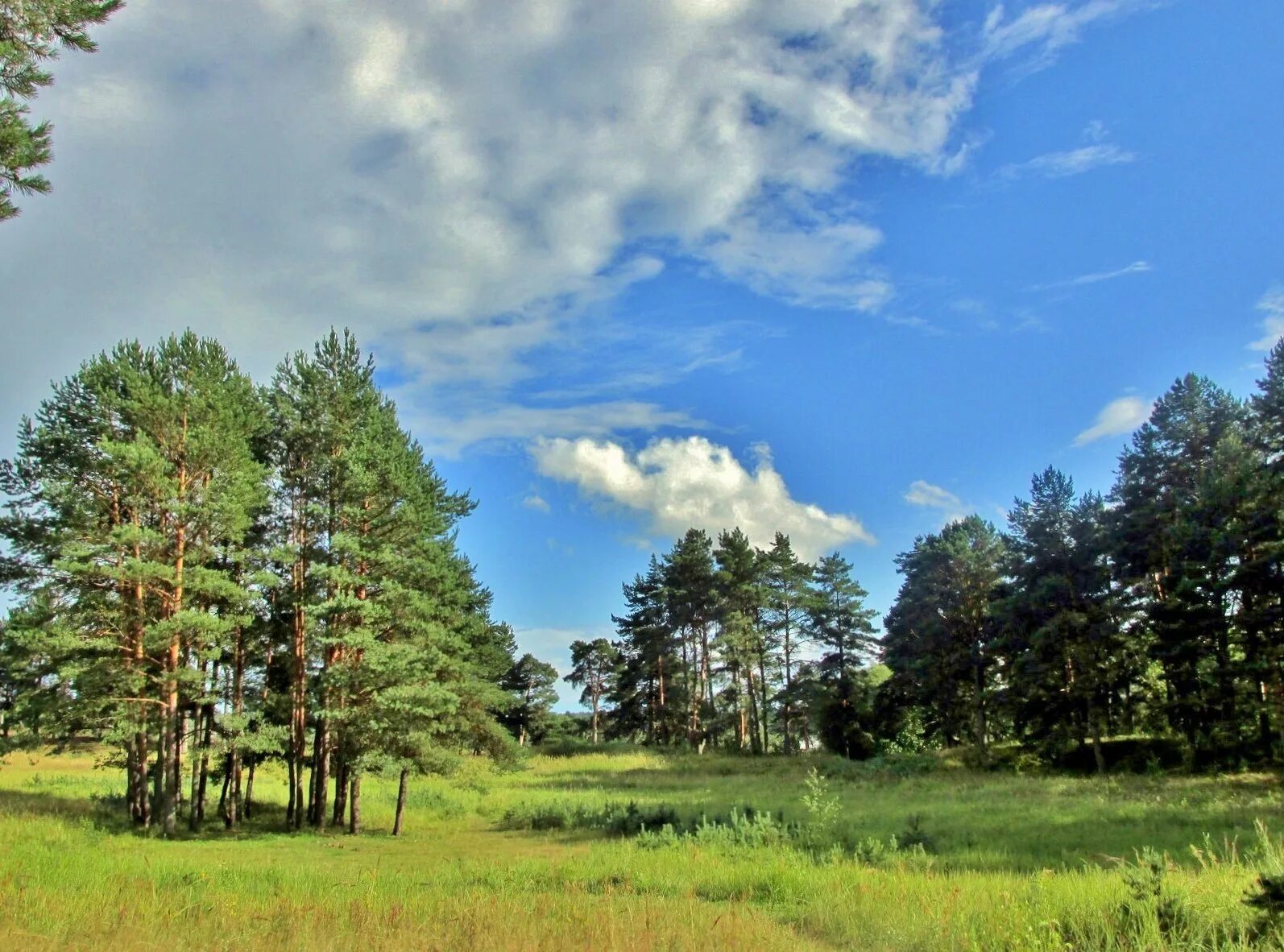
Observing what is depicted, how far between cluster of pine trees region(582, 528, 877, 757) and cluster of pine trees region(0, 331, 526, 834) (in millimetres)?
28108

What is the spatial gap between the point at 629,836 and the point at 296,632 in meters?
14.6

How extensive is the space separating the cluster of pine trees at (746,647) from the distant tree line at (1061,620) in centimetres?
16

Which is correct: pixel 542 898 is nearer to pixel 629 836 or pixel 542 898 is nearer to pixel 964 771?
pixel 629 836

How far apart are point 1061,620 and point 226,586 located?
34.8m

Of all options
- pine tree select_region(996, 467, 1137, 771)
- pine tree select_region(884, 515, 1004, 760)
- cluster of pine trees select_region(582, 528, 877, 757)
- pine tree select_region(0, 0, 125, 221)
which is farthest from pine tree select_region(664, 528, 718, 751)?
pine tree select_region(0, 0, 125, 221)

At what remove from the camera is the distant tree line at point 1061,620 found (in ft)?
102

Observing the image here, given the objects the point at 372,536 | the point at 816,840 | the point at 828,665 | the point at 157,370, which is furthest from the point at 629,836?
the point at 828,665

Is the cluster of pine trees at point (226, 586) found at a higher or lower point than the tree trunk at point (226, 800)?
higher

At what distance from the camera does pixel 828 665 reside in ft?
170

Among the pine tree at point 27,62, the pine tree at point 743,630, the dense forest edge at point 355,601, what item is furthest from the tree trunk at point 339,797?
the pine tree at point 743,630

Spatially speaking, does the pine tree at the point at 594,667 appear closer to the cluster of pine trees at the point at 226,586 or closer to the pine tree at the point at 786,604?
the pine tree at the point at 786,604

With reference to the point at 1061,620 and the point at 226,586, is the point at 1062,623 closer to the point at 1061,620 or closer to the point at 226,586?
the point at 1061,620

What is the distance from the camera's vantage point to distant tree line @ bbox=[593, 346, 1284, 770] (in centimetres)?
3098

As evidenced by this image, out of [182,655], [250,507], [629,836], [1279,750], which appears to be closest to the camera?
[629,836]
